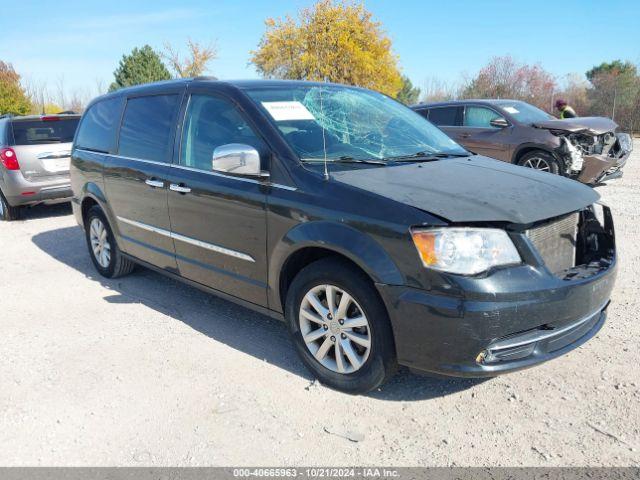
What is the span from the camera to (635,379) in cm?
312

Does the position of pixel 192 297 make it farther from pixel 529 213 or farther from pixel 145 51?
pixel 145 51

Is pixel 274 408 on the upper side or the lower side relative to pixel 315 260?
lower

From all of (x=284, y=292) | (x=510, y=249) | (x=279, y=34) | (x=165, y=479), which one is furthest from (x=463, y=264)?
(x=279, y=34)

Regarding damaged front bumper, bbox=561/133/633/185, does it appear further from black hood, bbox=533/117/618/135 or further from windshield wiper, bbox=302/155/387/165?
windshield wiper, bbox=302/155/387/165

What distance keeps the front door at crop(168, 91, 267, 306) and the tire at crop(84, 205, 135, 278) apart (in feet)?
4.60

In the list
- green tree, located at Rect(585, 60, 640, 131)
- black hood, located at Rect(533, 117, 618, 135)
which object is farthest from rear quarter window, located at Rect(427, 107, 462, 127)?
green tree, located at Rect(585, 60, 640, 131)

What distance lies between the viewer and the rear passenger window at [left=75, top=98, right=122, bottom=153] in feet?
16.4

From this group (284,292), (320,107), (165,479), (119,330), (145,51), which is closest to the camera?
(165,479)

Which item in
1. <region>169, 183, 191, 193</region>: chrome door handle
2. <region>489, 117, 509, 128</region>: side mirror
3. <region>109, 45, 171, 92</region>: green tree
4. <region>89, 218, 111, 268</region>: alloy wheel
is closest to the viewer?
<region>169, 183, 191, 193</region>: chrome door handle

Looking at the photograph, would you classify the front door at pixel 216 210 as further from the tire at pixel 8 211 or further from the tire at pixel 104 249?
the tire at pixel 8 211

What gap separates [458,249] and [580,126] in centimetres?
774

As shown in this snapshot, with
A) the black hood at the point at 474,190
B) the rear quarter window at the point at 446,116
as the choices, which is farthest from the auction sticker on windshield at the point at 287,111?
the rear quarter window at the point at 446,116

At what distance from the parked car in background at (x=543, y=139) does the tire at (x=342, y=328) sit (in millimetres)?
7249

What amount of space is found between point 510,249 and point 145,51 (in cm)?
4035
